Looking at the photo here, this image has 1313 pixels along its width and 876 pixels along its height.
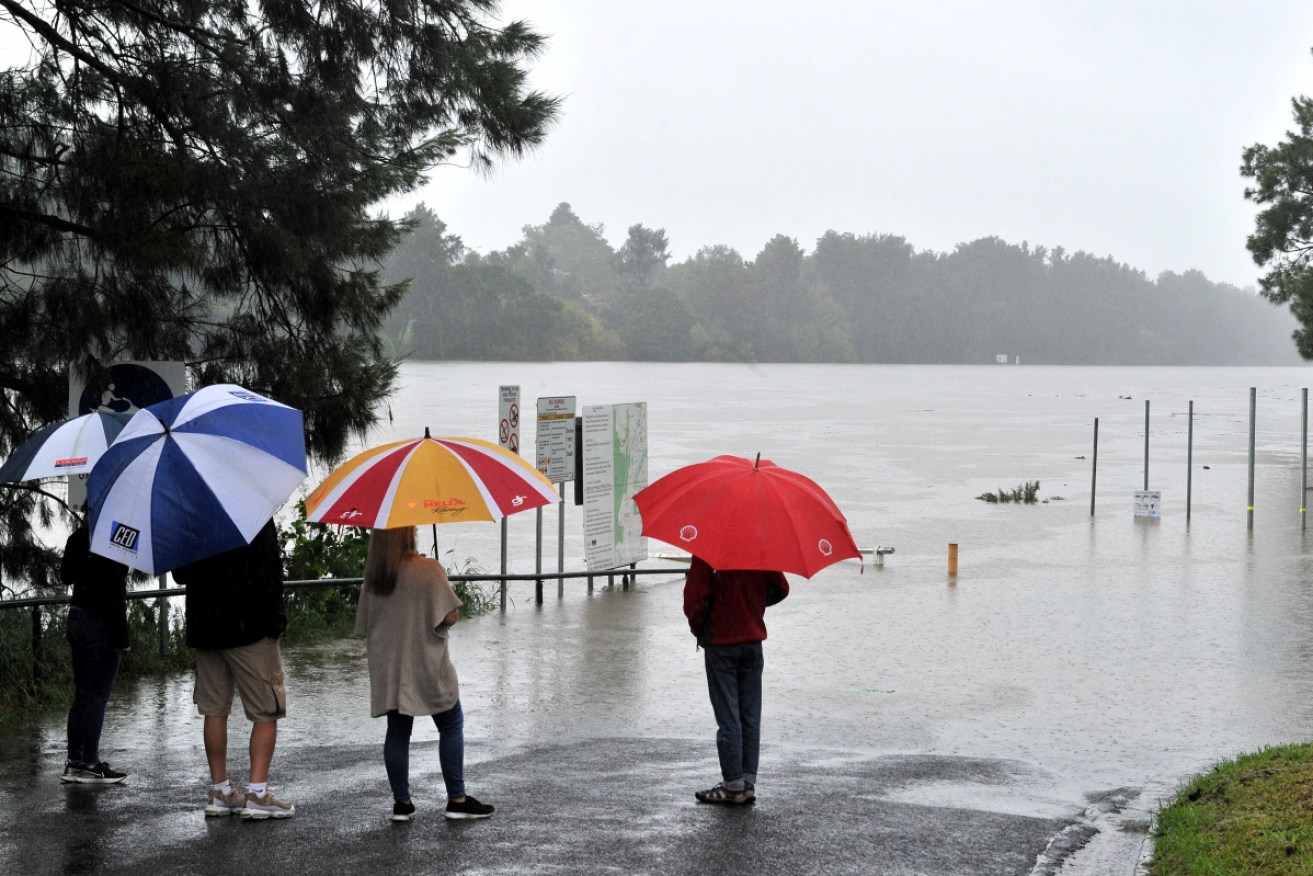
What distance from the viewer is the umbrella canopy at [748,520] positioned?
6305 mm

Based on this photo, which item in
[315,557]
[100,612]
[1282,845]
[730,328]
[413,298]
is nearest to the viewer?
[1282,845]

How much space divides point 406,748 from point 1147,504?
1790 cm

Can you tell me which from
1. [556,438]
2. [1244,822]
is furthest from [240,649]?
[556,438]

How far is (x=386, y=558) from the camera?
6070 mm

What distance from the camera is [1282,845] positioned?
18.4ft

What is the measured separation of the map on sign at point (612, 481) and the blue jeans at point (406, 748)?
27.2 ft

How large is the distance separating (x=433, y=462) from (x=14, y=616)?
634 centimetres

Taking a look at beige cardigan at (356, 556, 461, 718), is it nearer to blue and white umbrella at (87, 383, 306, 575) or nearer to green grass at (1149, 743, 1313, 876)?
blue and white umbrella at (87, 383, 306, 575)

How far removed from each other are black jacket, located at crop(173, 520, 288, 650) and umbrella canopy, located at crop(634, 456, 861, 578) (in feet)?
5.30

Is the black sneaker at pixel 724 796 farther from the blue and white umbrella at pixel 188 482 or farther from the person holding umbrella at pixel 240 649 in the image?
the blue and white umbrella at pixel 188 482

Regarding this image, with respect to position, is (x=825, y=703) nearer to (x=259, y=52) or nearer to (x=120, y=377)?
(x=120, y=377)

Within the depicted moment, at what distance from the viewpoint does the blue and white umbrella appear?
5.62 metres

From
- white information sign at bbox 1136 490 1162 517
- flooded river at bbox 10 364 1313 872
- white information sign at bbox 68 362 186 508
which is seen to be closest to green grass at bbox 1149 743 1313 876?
flooded river at bbox 10 364 1313 872

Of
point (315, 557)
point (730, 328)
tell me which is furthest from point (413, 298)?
point (315, 557)
